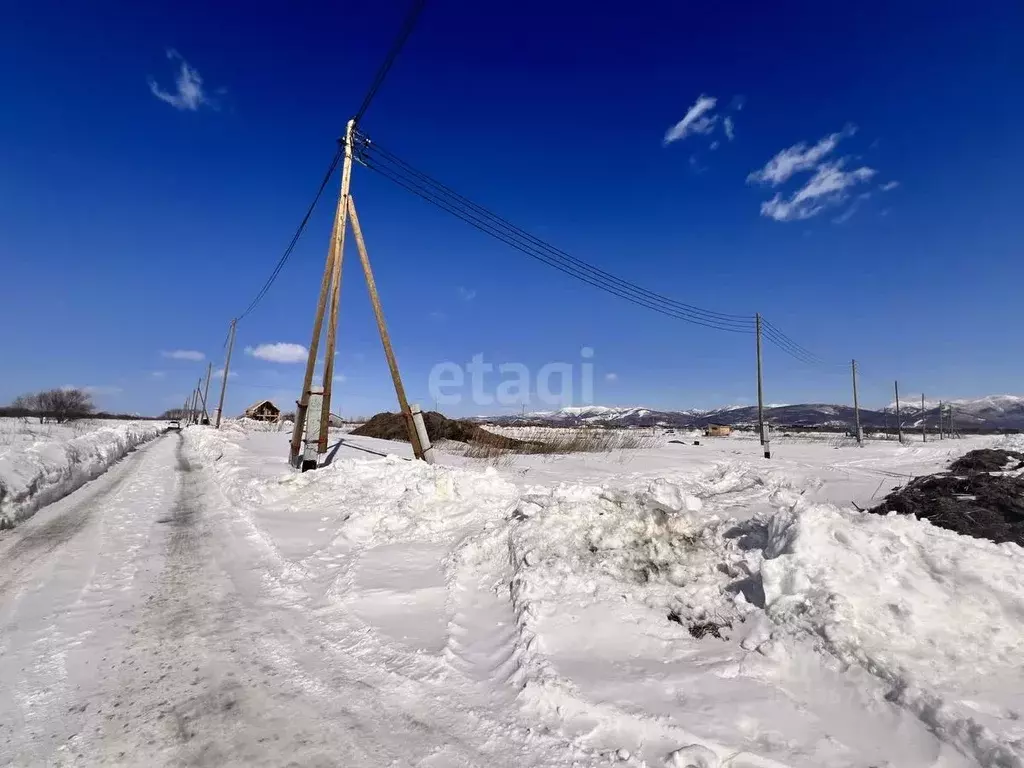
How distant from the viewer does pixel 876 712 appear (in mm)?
2713

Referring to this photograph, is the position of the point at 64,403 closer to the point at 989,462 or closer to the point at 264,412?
the point at 264,412

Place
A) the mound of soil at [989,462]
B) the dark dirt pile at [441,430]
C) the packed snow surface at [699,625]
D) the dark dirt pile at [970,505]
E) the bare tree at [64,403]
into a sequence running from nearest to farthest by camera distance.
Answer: the packed snow surface at [699,625] < the dark dirt pile at [970,505] < the mound of soil at [989,462] < the dark dirt pile at [441,430] < the bare tree at [64,403]

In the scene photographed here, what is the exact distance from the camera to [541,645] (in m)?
3.55

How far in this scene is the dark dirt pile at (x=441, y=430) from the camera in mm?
22703

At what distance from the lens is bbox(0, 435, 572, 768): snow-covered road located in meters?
2.46

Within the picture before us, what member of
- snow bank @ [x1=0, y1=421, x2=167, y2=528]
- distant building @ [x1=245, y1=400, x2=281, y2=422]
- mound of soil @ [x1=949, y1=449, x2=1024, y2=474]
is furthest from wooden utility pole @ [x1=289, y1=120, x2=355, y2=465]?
distant building @ [x1=245, y1=400, x2=281, y2=422]

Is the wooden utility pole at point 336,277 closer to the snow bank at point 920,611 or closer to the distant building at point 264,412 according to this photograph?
the snow bank at point 920,611

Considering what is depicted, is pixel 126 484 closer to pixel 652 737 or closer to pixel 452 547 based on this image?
pixel 452 547

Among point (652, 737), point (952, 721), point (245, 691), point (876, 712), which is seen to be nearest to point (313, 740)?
point (245, 691)

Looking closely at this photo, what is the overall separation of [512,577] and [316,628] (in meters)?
1.77

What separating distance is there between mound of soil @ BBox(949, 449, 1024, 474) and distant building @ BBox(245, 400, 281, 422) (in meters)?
73.1

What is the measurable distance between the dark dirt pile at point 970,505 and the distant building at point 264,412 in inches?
2918

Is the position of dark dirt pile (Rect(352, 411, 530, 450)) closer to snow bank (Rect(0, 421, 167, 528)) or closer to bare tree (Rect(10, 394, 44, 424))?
snow bank (Rect(0, 421, 167, 528))

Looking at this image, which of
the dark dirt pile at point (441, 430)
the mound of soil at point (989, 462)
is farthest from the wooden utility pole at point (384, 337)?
the mound of soil at point (989, 462)
